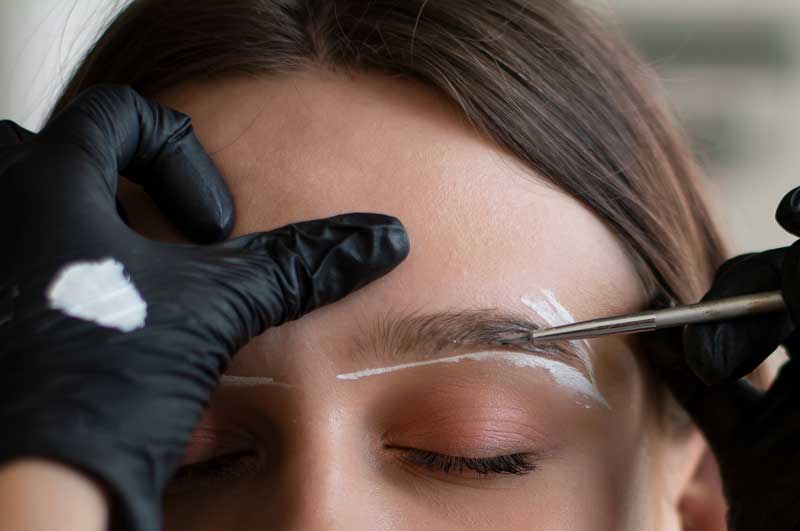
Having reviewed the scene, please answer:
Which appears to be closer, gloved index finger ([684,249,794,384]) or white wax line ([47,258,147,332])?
white wax line ([47,258,147,332])

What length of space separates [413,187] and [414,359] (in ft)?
0.57

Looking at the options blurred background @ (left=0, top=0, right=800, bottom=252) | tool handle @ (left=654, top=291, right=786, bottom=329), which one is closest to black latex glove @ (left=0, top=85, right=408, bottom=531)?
tool handle @ (left=654, top=291, right=786, bottom=329)

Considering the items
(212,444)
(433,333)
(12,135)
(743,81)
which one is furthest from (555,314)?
(743,81)

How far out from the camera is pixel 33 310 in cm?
75

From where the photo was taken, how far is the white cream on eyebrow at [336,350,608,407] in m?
0.89

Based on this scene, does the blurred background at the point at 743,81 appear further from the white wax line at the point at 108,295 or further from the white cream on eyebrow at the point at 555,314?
the white wax line at the point at 108,295

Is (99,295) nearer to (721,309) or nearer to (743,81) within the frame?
(721,309)

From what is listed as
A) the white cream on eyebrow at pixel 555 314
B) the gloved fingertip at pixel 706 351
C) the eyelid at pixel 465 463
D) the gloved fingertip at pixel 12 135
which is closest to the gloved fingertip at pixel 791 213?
the gloved fingertip at pixel 706 351

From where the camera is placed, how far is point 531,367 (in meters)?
0.93

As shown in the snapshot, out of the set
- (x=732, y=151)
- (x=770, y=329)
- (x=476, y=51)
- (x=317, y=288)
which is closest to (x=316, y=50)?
(x=476, y=51)

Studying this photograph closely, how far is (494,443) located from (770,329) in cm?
32

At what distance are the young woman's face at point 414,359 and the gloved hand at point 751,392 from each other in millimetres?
102

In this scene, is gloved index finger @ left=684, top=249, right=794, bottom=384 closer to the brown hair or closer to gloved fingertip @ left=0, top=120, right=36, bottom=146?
the brown hair

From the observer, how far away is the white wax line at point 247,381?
0.88 meters
